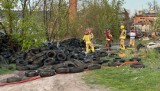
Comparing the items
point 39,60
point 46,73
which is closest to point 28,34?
point 39,60

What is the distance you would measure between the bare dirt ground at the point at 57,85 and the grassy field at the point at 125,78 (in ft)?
1.16

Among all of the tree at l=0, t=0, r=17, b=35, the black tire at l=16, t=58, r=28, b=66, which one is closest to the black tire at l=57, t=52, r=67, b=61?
the black tire at l=16, t=58, r=28, b=66

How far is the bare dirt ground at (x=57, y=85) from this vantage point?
9.65 metres

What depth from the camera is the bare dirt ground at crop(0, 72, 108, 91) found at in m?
9.65

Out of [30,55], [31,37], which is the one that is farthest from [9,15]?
[30,55]

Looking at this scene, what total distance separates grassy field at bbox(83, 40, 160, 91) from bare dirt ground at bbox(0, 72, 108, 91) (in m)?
0.35

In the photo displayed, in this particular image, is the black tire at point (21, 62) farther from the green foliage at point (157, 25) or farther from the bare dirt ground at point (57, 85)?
the green foliage at point (157, 25)

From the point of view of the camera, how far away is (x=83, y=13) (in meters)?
34.1

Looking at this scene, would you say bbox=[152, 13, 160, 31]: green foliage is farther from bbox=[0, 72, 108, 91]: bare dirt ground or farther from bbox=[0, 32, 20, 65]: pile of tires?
bbox=[0, 72, 108, 91]: bare dirt ground

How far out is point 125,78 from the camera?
10.7 metres

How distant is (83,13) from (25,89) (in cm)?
2455

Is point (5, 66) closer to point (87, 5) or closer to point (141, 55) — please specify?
point (141, 55)

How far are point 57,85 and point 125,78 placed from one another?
2.14 m

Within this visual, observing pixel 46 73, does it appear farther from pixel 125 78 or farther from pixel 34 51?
pixel 34 51
